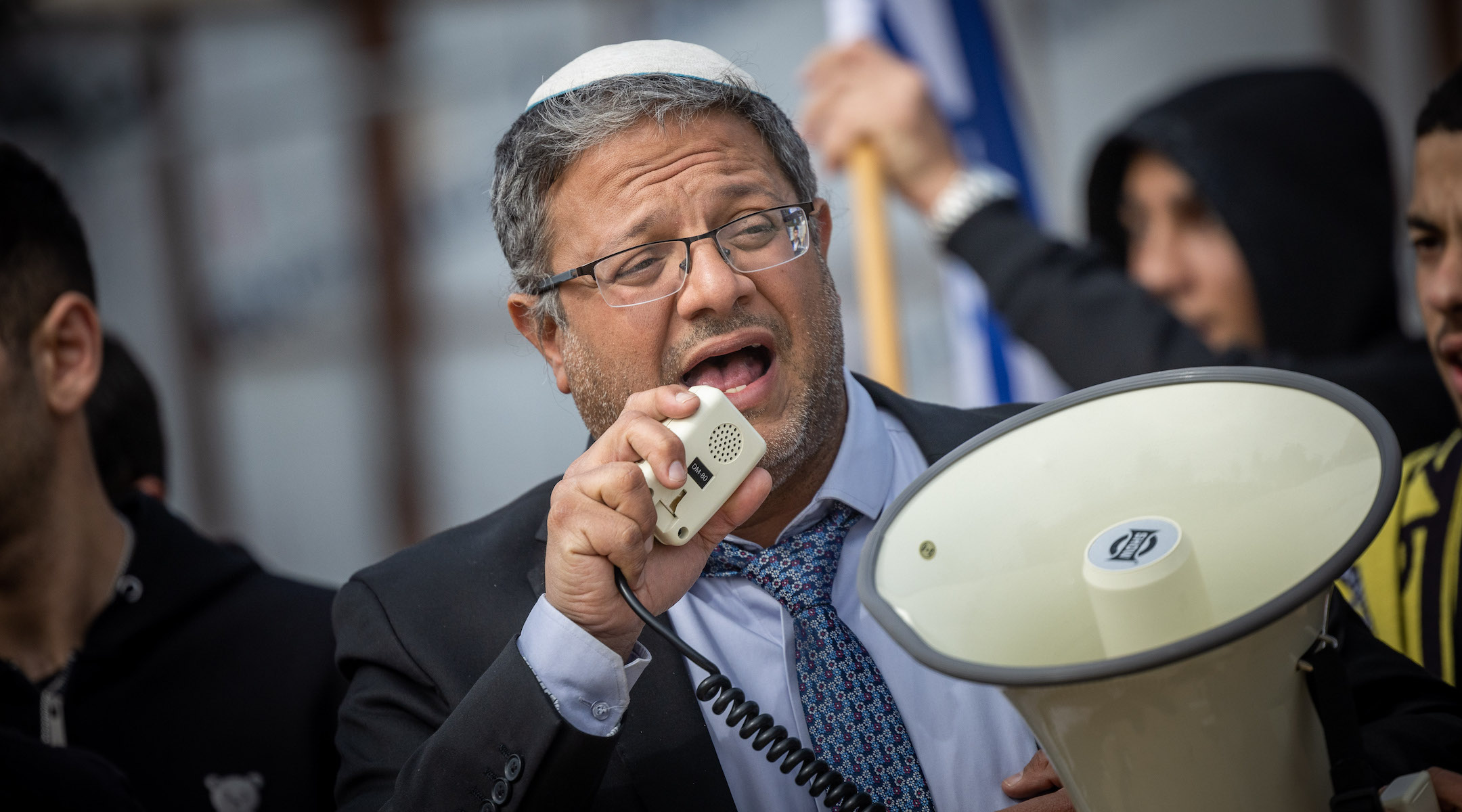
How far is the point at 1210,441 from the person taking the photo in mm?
1613

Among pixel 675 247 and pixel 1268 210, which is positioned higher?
pixel 675 247

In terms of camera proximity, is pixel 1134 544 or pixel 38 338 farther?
pixel 38 338

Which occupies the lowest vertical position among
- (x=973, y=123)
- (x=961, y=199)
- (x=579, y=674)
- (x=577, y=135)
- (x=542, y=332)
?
(x=579, y=674)

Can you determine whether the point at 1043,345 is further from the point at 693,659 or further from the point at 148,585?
the point at 148,585

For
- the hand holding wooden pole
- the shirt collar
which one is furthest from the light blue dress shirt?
the hand holding wooden pole

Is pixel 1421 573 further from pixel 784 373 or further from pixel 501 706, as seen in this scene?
pixel 501 706

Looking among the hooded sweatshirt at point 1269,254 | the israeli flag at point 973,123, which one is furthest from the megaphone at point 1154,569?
the israeli flag at point 973,123

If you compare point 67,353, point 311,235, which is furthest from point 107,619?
point 311,235

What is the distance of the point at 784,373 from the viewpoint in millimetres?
2021

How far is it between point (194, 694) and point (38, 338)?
79 centimetres

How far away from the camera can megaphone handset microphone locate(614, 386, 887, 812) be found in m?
1.70

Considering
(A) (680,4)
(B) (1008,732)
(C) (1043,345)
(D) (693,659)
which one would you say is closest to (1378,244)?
(C) (1043,345)

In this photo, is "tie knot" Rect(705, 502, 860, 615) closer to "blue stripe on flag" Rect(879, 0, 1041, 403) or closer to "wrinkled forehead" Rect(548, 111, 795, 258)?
"wrinkled forehead" Rect(548, 111, 795, 258)

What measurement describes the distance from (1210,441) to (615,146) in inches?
39.0
